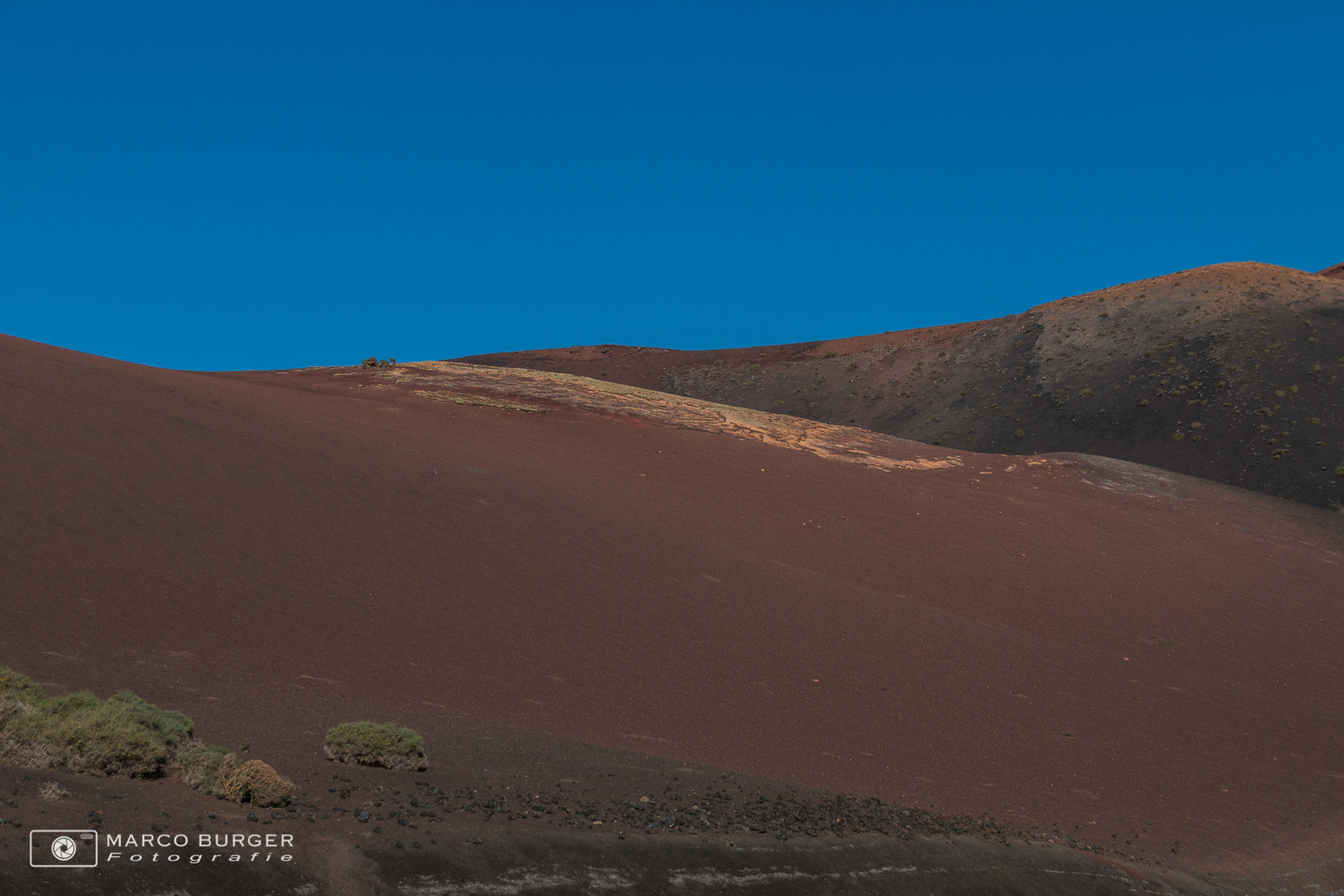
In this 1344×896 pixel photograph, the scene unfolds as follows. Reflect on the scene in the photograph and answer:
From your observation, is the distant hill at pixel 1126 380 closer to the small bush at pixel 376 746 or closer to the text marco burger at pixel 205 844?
the small bush at pixel 376 746

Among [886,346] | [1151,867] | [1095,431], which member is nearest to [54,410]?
[1151,867]

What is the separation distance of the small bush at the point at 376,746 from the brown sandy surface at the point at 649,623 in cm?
17

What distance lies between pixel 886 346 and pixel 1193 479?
35.5 m

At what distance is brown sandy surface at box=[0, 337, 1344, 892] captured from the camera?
9.72 m

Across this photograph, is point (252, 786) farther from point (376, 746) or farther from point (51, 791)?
point (376, 746)

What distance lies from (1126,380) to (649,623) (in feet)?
140

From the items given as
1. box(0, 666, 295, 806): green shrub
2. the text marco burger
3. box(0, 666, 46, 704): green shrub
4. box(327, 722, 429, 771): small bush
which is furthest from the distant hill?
box(0, 666, 46, 704): green shrub

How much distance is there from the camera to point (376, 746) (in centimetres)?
775

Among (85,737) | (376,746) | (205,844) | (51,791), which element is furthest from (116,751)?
(376,746)

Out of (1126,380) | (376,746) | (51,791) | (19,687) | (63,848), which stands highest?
(1126,380)

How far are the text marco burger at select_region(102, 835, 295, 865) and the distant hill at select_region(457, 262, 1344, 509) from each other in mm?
36223

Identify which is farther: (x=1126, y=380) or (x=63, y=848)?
(x=1126, y=380)

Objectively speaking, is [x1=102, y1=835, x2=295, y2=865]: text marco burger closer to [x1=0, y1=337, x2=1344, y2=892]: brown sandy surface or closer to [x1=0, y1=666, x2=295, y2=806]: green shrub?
[x1=0, y1=337, x2=1344, y2=892]: brown sandy surface

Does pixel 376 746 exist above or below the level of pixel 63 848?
below
